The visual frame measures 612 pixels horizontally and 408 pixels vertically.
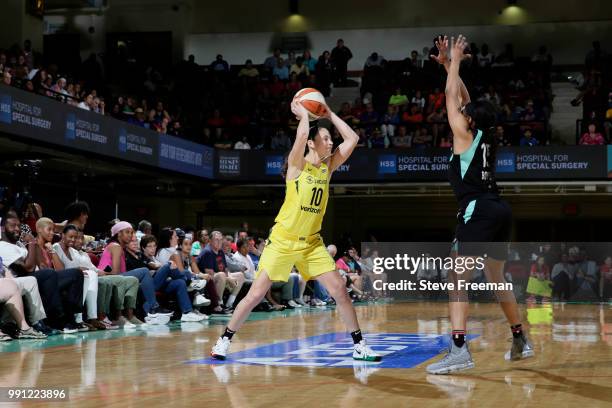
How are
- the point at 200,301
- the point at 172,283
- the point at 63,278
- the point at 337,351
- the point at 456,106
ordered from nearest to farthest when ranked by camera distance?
the point at 456,106, the point at 337,351, the point at 63,278, the point at 172,283, the point at 200,301

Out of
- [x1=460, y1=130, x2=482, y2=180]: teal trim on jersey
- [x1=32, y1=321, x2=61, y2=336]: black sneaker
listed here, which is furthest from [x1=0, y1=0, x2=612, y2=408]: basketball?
[x1=32, y1=321, x2=61, y2=336]: black sneaker

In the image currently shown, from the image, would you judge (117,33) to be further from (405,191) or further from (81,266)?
(81,266)

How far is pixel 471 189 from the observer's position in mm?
6496

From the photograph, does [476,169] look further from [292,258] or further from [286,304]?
[286,304]

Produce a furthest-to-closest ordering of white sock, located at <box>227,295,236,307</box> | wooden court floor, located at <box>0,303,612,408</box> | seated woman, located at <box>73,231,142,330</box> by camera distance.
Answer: white sock, located at <box>227,295,236,307</box> < seated woman, located at <box>73,231,142,330</box> < wooden court floor, located at <box>0,303,612,408</box>

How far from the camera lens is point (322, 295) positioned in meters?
18.1

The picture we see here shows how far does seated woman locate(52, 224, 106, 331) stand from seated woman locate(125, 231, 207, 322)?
1.34m

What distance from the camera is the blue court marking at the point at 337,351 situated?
6.85m

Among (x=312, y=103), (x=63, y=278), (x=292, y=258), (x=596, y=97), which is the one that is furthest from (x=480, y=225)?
(x=596, y=97)

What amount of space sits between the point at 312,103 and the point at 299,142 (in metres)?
0.43

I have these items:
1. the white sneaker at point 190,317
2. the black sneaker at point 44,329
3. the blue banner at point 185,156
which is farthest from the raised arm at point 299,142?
the blue banner at point 185,156

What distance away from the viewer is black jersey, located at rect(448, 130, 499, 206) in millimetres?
6445

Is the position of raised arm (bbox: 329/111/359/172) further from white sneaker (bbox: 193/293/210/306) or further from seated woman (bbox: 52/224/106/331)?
white sneaker (bbox: 193/293/210/306)

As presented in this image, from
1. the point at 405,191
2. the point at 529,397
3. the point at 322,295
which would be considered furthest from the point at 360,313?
the point at 405,191
